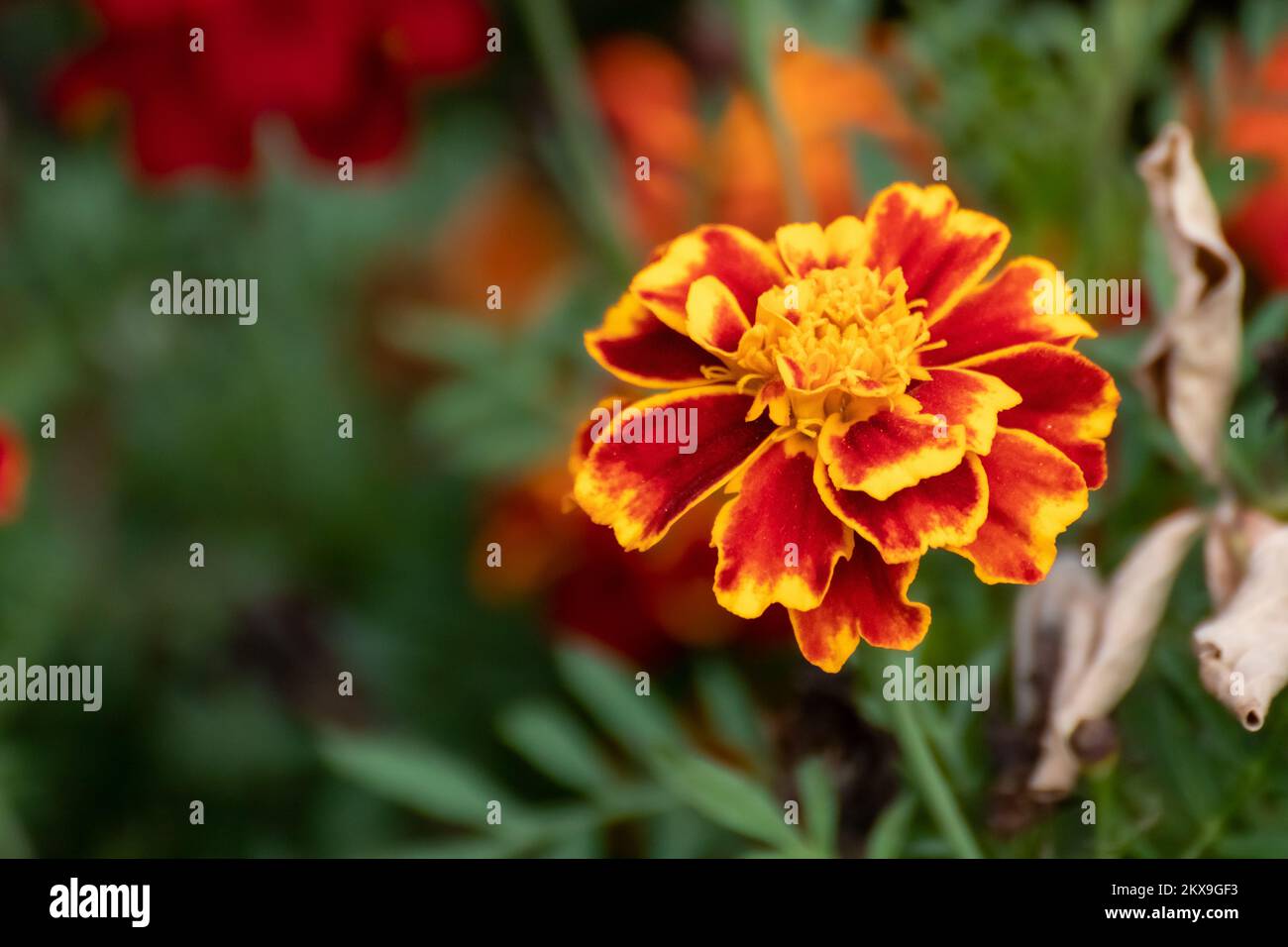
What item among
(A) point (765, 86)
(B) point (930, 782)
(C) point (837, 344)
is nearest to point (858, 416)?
(C) point (837, 344)

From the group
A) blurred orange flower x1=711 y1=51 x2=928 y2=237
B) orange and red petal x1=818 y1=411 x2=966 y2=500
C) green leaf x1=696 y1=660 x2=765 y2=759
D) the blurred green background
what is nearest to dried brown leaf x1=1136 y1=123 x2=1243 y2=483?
the blurred green background

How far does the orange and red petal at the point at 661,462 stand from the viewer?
0.44 meters

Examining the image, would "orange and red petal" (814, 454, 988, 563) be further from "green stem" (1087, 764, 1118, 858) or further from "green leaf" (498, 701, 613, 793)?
"green leaf" (498, 701, 613, 793)

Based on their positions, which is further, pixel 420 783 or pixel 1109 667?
pixel 420 783

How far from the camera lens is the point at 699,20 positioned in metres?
1.10

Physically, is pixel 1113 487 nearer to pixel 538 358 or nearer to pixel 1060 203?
pixel 1060 203

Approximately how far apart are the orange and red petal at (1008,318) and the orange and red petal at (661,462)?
0.21 ft

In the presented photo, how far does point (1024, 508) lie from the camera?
44cm

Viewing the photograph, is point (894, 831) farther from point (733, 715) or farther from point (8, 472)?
point (8, 472)

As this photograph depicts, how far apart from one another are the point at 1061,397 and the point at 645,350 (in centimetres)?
13

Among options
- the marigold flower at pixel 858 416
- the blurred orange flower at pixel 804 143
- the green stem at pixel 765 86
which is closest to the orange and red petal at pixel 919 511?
the marigold flower at pixel 858 416

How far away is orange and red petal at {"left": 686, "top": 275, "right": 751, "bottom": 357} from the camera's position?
45 centimetres

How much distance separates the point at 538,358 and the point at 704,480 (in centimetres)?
44
